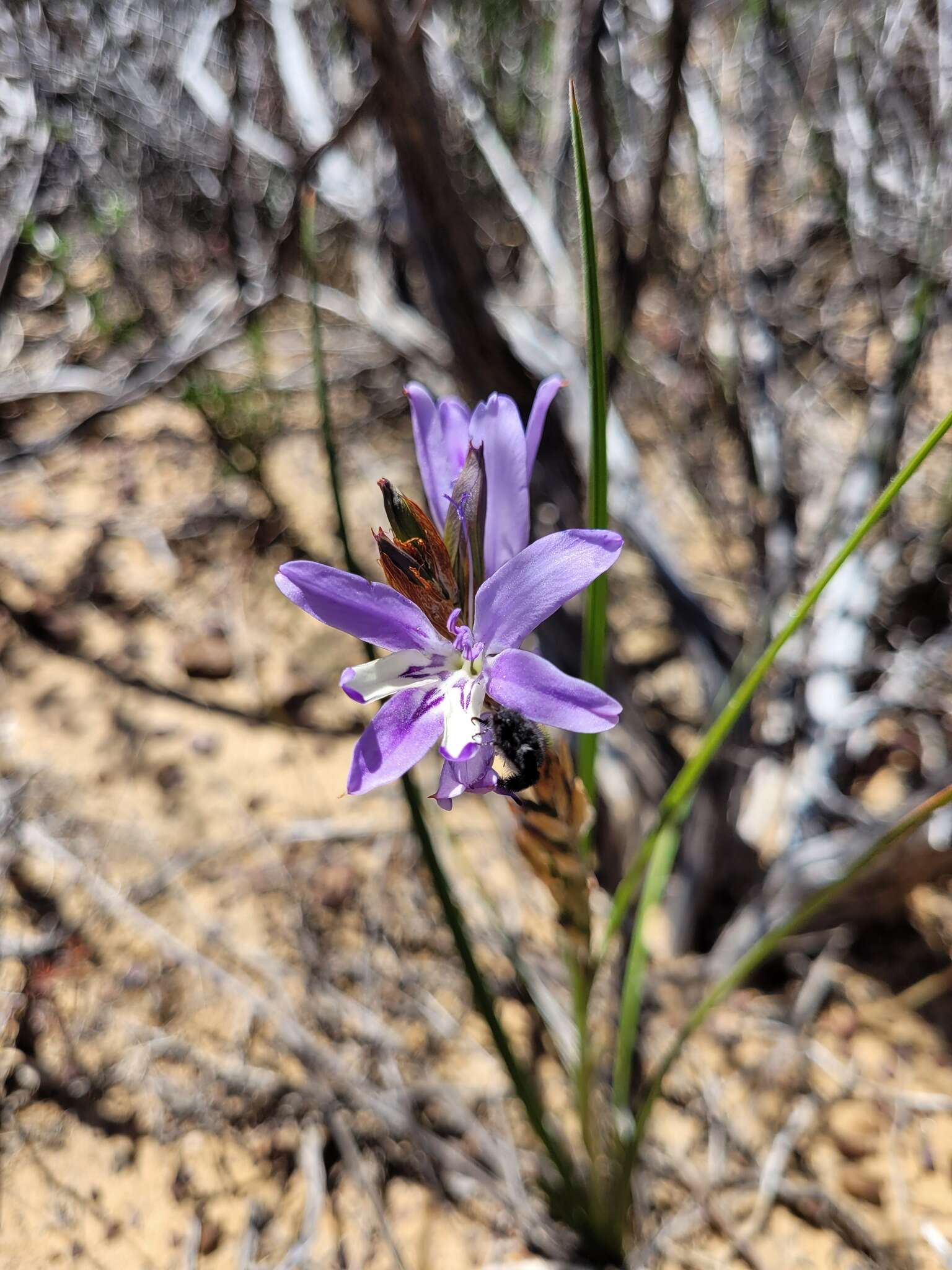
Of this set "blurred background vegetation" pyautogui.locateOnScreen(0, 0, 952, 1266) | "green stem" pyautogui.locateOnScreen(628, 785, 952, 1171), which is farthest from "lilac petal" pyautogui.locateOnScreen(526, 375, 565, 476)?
"green stem" pyautogui.locateOnScreen(628, 785, 952, 1171)

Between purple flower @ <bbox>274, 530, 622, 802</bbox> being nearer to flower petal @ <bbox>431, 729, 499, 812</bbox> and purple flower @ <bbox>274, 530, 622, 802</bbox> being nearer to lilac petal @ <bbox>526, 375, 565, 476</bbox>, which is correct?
flower petal @ <bbox>431, 729, 499, 812</bbox>

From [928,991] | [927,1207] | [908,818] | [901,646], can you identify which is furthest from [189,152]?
[927,1207]

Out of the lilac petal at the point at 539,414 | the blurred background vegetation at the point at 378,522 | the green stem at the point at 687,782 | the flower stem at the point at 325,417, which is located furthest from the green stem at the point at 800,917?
the flower stem at the point at 325,417

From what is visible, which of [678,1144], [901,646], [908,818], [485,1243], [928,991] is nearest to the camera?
[908,818]

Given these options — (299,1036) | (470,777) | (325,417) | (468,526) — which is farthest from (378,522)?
(470,777)

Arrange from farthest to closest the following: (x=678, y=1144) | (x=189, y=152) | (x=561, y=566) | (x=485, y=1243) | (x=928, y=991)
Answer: (x=189, y=152) → (x=928, y=991) → (x=678, y=1144) → (x=485, y=1243) → (x=561, y=566)

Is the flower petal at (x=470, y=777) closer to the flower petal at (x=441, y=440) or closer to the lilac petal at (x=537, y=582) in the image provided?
the lilac petal at (x=537, y=582)

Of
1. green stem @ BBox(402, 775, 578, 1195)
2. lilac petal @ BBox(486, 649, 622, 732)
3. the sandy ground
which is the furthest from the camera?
the sandy ground

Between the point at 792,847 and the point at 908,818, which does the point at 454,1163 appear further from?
the point at 908,818
